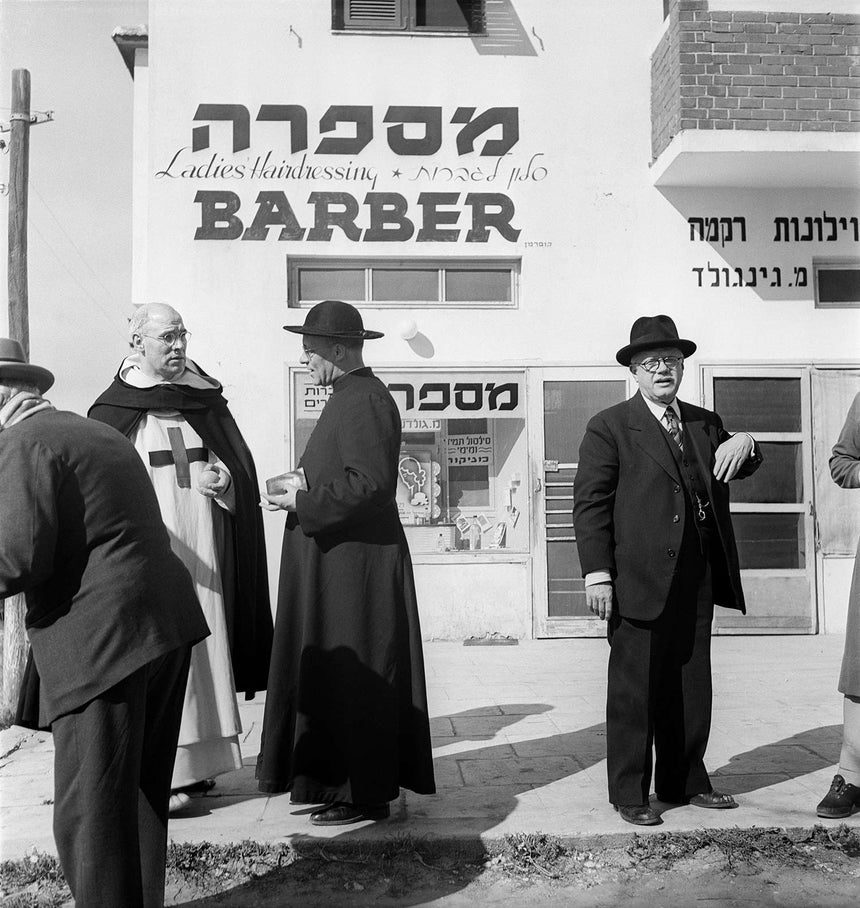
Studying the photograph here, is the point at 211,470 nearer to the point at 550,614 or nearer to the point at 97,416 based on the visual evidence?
the point at 97,416

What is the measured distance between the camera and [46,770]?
17.8ft

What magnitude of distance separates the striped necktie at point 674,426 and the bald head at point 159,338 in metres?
2.23

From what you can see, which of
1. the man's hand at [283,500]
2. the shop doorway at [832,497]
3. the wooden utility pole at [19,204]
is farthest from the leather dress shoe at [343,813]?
the wooden utility pole at [19,204]

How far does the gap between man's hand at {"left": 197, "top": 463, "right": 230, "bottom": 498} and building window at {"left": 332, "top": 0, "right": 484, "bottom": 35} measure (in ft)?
21.6

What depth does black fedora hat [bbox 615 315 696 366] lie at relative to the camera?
450 centimetres

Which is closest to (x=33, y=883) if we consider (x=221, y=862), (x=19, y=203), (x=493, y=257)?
(x=221, y=862)

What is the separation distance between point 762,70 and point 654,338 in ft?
19.5

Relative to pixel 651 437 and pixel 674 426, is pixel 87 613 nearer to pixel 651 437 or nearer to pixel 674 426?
pixel 651 437

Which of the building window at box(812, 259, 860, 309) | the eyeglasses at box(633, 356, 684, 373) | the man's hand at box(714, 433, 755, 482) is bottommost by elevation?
the man's hand at box(714, 433, 755, 482)

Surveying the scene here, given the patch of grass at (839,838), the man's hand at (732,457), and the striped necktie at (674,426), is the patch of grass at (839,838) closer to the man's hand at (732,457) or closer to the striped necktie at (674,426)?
the man's hand at (732,457)

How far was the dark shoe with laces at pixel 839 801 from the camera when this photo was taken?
4285 millimetres

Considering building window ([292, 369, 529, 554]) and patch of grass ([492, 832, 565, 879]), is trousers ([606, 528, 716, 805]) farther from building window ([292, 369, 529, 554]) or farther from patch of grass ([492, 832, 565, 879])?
building window ([292, 369, 529, 554])

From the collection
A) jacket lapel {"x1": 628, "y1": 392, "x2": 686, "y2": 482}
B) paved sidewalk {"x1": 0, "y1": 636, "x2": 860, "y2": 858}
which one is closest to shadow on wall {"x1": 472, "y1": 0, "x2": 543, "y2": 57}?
paved sidewalk {"x1": 0, "y1": 636, "x2": 860, "y2": 858}

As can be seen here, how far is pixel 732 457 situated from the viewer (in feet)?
14.4
